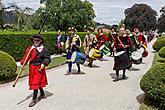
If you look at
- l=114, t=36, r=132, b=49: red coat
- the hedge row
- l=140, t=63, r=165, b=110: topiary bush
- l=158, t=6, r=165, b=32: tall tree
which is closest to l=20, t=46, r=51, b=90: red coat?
l=140, t=63, r=165, b=110: topiary bush

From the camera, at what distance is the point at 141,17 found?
73.6 metres

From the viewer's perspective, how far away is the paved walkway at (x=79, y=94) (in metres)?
7.17

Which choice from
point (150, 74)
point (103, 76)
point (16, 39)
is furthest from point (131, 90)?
point (16, 39)

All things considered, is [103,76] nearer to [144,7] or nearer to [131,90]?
[131,90]

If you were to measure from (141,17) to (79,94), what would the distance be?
67.0 metres

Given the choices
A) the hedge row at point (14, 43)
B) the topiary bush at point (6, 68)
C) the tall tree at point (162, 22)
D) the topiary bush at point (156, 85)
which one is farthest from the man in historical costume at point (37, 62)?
the tall tree at point (162, 22)

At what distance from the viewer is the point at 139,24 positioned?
73125mm

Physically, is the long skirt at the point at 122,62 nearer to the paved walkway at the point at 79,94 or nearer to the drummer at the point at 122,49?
the drummer at the point at 122,49

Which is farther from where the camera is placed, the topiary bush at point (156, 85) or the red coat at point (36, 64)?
the red coat at point (36, 64)

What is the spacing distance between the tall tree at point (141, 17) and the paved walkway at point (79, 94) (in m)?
63.2

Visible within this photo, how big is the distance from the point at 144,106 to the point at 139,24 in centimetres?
6764

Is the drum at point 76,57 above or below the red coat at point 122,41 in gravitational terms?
below

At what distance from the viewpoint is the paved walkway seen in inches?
282

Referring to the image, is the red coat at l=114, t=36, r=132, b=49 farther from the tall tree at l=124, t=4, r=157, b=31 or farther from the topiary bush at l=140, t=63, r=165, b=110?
the tall tree at l=124, t=4, r=157, b=31
